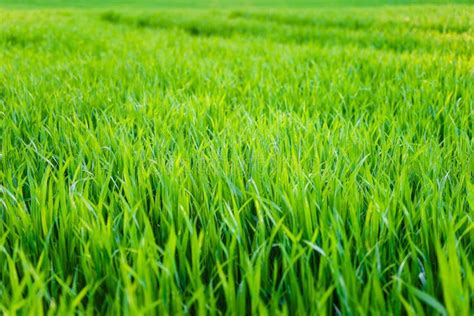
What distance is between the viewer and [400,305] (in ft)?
2.57

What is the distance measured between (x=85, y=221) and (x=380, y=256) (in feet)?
2.00

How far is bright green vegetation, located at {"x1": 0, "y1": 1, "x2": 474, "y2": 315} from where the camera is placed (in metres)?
0.81

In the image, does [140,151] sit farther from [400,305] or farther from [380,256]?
[400,305]

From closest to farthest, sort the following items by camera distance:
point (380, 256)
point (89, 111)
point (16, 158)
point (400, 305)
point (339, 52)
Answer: point (400, 305) < point (380, 256) < point (16, 158) < point (89, 111) < point (339, 52)

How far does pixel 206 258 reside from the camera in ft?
3.23

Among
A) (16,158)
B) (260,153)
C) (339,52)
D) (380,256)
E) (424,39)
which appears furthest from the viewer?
(424,39)

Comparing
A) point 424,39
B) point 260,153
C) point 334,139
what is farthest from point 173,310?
point 424,39

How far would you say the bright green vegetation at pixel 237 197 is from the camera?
0.81 metres

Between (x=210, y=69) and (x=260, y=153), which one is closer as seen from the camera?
(x=260, y=153)

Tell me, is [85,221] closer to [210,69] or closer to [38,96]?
[38,96]

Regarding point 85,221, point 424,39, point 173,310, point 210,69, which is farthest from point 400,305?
point 424,39

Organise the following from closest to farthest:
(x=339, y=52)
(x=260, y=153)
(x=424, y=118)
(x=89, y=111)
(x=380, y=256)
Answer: (x=380, y=256) → (x=260, y=153) → (x=424, y=118) → (x=89, y=111) → (x=339, y=52)

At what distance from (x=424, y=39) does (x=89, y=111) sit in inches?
167

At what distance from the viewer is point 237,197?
3.92 feet
